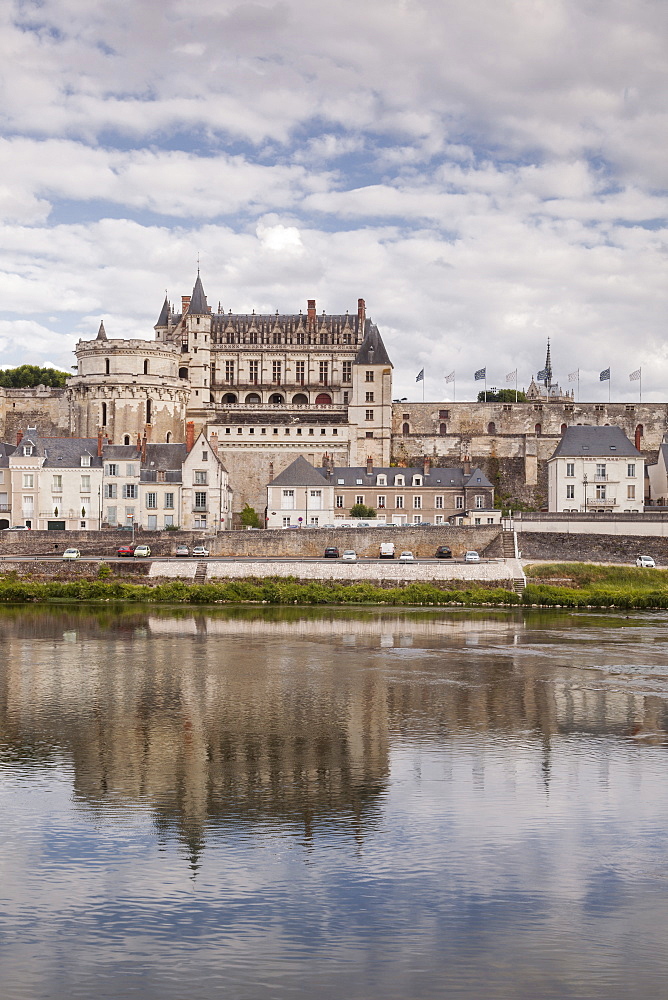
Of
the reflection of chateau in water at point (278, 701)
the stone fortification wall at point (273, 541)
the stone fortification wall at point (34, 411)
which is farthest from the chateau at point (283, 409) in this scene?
the reflection of chateau in water at point (278, 701)

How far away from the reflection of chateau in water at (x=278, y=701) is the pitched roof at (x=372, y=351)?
4468cm

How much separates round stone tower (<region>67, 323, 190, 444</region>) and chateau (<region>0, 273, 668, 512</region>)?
3.6 inches

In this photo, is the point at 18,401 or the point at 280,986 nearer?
the point at 280,986

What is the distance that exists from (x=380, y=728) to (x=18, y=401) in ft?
224

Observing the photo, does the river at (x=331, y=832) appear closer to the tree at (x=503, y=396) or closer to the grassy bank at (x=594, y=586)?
the grassy bank at (x=594, y=586)

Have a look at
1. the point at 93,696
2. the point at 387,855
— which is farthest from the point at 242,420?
the point at 387,855

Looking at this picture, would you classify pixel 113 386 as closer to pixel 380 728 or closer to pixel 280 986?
pixel 380 728

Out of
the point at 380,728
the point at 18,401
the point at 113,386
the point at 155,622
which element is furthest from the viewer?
the point at 18,401

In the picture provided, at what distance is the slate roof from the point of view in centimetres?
6234

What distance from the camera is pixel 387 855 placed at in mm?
13938

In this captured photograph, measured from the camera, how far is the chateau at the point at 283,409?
7575 centimetres

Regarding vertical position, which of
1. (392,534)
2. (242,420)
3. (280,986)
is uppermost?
(242,420)

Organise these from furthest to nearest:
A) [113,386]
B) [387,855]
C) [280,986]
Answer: [113,386], [387,855], [280,986]

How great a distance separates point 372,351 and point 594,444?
77.1ft
